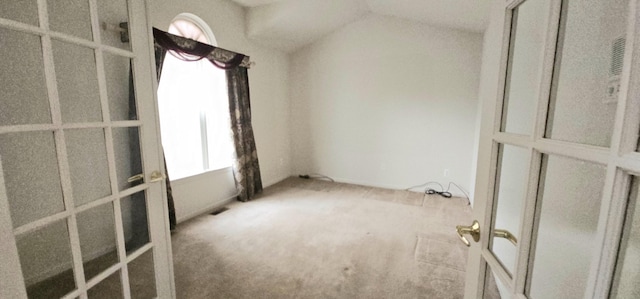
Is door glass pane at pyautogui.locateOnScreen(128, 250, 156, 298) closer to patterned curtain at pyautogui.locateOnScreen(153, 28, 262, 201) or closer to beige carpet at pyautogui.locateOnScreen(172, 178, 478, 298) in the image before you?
beige carpet at pyautogui.locateOnScreen(172, 178, 478, 298)

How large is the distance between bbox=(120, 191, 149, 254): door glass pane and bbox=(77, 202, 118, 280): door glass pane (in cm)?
6

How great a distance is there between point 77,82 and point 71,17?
0.79ft

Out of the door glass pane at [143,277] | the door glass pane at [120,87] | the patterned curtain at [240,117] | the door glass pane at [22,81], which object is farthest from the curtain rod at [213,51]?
the door glass pane at [143,277]

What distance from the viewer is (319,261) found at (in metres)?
2.07

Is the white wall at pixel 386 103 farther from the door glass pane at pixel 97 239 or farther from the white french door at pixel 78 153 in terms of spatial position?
the door glass pane at pixel 97 239

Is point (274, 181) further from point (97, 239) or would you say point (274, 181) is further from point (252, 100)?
point (97, 239)

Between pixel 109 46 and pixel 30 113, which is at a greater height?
pixel 109 46

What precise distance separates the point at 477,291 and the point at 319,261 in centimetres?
146

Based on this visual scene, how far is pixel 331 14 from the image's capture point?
11.8 feet

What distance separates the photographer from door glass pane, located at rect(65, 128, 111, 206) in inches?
37.6

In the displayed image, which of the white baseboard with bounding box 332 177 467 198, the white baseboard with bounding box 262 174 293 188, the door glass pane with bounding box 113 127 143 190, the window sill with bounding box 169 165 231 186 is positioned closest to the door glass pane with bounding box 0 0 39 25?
the door glass pane with bounding box 113 127 143 190

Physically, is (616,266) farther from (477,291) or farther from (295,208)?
(295,208)

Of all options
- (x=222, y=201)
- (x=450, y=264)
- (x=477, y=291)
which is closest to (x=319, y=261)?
(x=450, y=264)

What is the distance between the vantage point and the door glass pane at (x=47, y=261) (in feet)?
2.69
